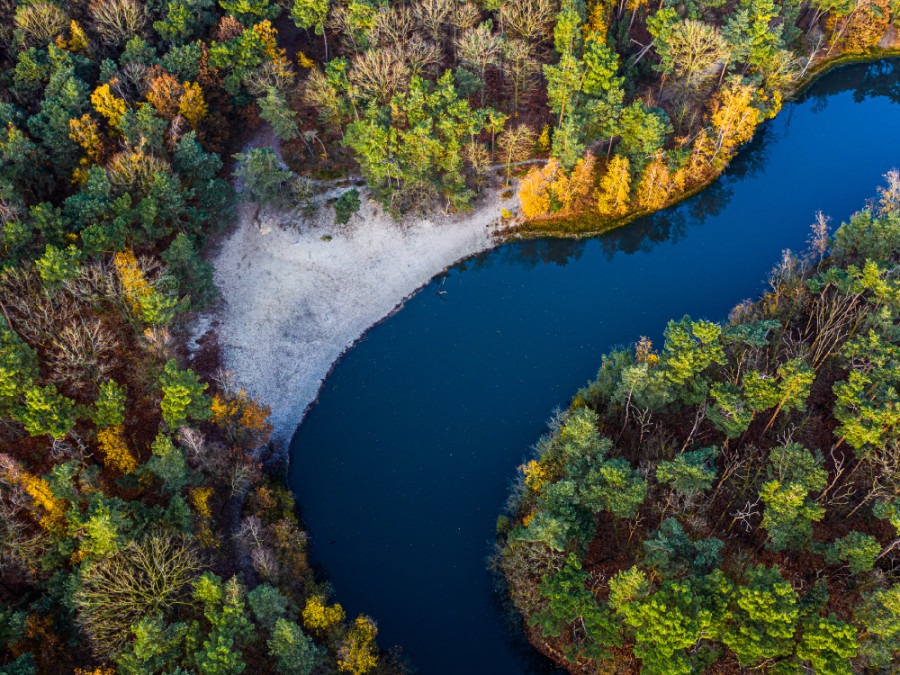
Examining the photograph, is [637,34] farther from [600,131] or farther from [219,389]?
[219,389]

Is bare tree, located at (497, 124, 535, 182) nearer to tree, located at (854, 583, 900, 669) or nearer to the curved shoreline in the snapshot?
the curved shoreline

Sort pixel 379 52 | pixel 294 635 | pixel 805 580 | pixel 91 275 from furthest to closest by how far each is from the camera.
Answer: pixel 379 52
pixel 91 275
pixel 805 580
pixel 294 635

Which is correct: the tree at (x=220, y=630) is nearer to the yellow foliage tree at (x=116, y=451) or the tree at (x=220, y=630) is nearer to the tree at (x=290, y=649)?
the tree at (x=290, y=649)

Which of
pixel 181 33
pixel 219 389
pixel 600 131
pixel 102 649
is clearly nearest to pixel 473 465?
pixel 219 389

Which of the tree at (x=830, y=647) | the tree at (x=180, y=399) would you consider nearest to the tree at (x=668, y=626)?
the tree at (x=830, y=647)

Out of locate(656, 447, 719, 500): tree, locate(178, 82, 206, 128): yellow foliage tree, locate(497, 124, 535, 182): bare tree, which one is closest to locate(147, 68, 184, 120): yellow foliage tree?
locate(178, 82, 206, 128): yellow foliage tree

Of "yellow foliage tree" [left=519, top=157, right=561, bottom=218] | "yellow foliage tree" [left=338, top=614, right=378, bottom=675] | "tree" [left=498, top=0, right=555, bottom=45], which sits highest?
"tree" [left=498, top=0, right=555, bottom=45]
